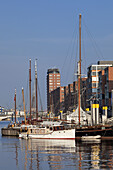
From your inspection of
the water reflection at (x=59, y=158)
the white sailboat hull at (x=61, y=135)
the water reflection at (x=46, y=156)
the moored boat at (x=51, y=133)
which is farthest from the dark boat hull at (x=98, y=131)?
the water reflection at (x=46, y=156)

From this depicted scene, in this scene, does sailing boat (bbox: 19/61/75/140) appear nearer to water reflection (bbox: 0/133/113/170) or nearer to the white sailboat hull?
the white sailboat hull

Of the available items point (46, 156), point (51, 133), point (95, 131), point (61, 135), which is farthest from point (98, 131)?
point (46, 156)

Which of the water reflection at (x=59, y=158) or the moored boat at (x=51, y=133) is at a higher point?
the moored boat at (x=51, y=133)

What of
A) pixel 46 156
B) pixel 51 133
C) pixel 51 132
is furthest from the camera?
pixel 51 132

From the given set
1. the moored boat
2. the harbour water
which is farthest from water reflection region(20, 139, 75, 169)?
the moored boat

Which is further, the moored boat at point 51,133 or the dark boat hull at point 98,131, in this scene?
the moored boat at point 51,133

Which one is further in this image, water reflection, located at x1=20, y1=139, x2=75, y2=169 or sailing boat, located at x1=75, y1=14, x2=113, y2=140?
sailing boat, located at x1=75, y1=14, x2=113, y2=140

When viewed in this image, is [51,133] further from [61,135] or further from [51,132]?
[61,135]

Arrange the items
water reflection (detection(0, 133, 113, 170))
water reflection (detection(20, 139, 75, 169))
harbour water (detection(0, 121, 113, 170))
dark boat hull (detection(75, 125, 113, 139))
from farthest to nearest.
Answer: dark boat hull (detection(75, 125, 113, 139)), water reflection (detection(20, 139, 75, 169)), water reflection (detection(0, 133, 113, 170)), harbour water (detection(0, 121, 113, 170))

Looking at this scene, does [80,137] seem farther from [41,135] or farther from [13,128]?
[13,128]

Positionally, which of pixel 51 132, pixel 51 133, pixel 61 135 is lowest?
pixel 61 135

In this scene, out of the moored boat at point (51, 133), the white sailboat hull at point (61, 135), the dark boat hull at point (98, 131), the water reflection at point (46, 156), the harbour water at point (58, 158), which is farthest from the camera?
the moored boat at point (51, 133)

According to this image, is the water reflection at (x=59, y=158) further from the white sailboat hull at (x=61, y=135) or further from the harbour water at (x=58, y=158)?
the white sailboat hull at (x=61, y=135)

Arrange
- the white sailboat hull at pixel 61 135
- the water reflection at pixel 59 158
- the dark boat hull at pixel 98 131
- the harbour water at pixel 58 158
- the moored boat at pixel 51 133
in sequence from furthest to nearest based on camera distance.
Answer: the moored boat at pixel 51 133, the white sailboat hull at pixel 61 135, the dark boat hull at pixel 98 131, the water reflection at pixel 59 158, the harbour water at pixel 58 158
